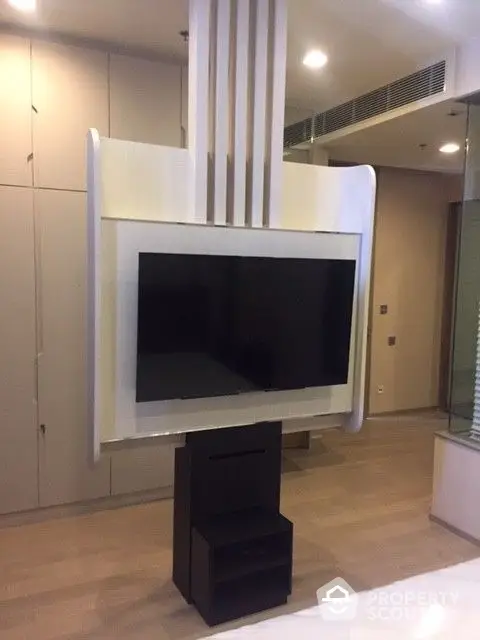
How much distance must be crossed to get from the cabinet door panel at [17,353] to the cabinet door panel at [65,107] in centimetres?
25

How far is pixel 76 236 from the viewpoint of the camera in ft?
12.0

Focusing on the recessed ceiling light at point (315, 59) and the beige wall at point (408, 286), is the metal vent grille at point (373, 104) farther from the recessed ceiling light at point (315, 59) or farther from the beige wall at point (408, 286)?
the beige wall at point (408, 286)

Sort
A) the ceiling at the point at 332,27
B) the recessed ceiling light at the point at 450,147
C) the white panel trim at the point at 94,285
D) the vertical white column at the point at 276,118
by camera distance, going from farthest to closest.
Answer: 1. the recessed ceiling light at the point at 450,147
2. the ceiling at the point at 332,27
3. the vertical white column at the point at 276,118
4. the white panel trim at the point at 94,285

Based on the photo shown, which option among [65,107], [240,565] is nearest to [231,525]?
[240,565]

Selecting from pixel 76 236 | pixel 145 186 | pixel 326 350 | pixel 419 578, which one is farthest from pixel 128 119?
pixel 419 578

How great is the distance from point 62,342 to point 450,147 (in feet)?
11.8

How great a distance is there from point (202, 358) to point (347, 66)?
7.60 ft

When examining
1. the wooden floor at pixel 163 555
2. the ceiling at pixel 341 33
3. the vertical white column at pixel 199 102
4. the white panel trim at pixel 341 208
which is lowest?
the wooden floor at pixel 163 555

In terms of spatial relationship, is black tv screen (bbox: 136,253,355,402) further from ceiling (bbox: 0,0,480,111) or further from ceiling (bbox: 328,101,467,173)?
ceiling (bbox: 328,101,467,173)

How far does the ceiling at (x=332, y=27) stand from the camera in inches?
116

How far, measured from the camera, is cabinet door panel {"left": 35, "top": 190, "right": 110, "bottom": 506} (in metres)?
3.60

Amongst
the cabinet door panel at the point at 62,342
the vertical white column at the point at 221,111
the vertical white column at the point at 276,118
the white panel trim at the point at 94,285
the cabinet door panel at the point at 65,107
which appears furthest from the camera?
the cabinet door panel at the point at 62,342

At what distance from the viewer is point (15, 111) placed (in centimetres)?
343

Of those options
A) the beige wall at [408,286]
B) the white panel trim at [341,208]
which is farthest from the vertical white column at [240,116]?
the beige wall at [408,286]
